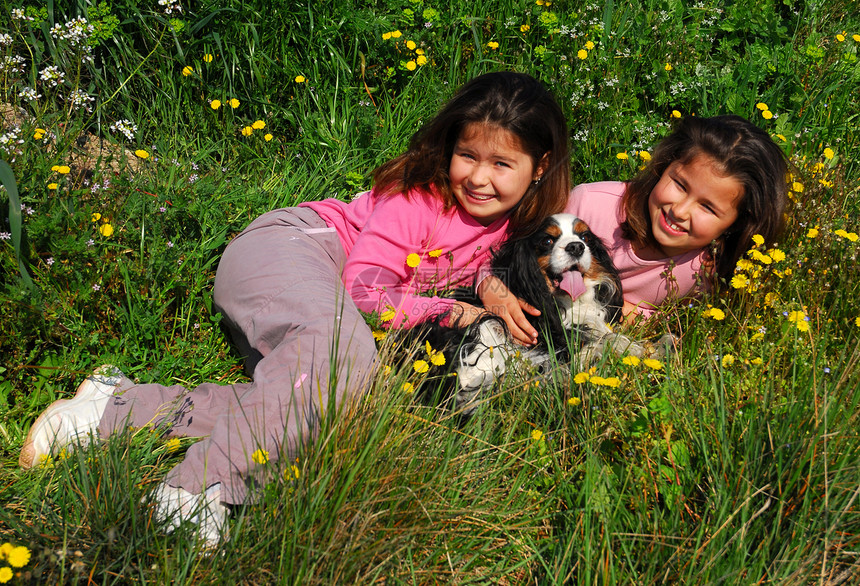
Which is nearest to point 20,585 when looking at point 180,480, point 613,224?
point 180,480

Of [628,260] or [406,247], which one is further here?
[628,260]

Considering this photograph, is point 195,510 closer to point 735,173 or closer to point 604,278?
point 604,278

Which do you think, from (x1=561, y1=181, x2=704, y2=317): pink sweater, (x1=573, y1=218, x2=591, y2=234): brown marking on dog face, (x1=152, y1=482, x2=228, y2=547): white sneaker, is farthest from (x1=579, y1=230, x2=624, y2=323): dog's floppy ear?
(x1=152, y1=482, x2=228, y2=547): white sneaker

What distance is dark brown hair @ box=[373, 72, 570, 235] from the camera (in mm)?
2791

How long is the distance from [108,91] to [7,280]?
58.7 inches

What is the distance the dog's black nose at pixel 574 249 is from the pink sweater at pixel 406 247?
46 cm

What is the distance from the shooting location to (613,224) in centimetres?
315

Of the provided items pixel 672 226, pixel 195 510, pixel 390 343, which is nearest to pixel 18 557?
pixel 195 510

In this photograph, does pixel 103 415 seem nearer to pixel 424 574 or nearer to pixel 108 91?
pixel 424 574

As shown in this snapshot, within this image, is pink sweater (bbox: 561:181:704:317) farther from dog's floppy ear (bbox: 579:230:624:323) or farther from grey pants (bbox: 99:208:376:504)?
grey pants (bbox: 99:208:376:504)

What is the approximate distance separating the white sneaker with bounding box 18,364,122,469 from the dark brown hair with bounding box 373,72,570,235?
131cm

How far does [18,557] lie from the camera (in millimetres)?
1380

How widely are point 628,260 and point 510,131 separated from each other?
792 millimetres

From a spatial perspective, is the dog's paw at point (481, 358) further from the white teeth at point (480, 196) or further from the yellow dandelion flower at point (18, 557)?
the yellow dandelion flower at point (18, 557)
